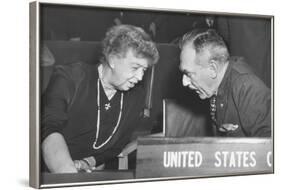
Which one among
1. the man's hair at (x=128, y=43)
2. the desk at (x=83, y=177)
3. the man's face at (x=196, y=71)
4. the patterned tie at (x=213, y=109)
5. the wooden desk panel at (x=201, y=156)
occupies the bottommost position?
the desk at (x=83, y=177)

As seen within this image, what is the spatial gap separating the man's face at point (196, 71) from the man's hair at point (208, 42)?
0.06ft

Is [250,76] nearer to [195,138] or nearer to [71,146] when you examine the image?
[195,138]

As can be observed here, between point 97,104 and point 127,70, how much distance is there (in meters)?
0.16

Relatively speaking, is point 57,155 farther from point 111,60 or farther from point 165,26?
point 165,26

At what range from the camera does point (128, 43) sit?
2523 millimetres

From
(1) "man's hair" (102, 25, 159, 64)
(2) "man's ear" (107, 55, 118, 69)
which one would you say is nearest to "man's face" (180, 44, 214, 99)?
(1) "man's hair" (102, 25, 159, 64)

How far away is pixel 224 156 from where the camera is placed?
272cm

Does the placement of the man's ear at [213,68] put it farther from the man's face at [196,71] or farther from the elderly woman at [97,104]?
the elderly woman at [97,104]

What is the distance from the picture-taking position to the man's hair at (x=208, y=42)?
265 centimetres

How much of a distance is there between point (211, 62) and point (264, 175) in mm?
501

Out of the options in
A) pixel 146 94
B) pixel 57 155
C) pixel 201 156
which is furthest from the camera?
pixel 201 156

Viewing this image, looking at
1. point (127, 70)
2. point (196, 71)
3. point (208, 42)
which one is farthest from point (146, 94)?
point (208, 42)

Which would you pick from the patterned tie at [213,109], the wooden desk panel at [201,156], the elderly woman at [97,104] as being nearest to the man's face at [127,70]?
the elderly woman at [97,104]
